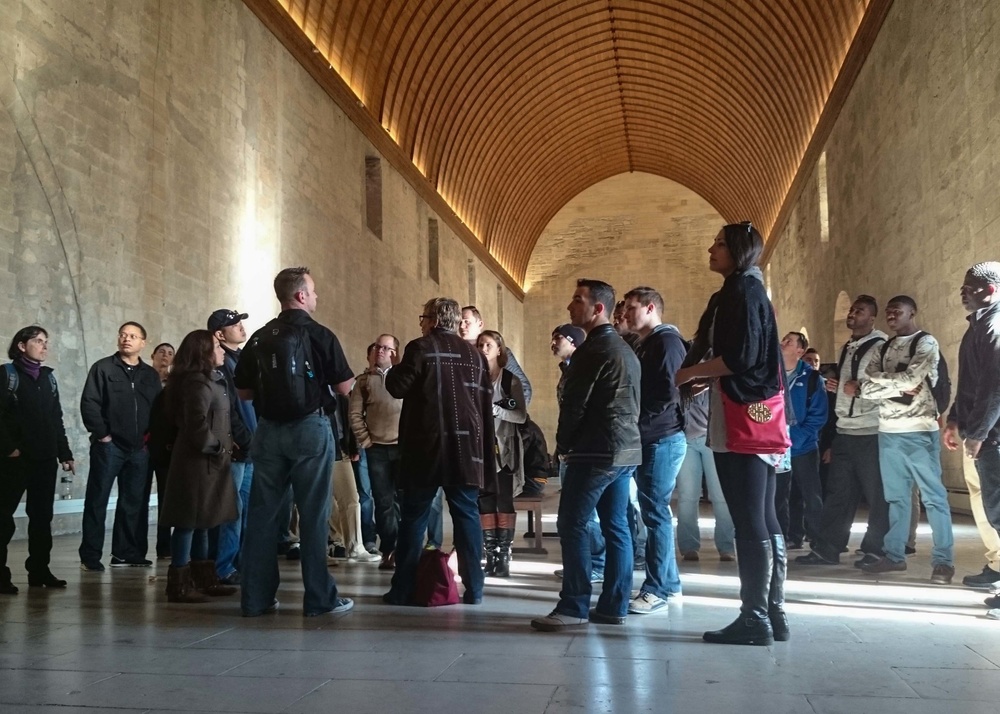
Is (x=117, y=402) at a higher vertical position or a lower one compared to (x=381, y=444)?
higher

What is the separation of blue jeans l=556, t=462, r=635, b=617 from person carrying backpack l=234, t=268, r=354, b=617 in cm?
115

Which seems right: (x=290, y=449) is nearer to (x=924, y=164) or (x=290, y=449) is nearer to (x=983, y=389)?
(x=983, y=389)

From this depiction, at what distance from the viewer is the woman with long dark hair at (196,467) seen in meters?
5.05

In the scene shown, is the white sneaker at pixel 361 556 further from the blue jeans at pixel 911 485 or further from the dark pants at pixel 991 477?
the dark pants at pixel 991 477

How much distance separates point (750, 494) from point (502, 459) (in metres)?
2.52

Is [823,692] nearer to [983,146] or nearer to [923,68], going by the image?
[983,146]

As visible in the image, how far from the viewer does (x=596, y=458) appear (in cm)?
432

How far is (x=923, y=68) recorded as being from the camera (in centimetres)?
1066

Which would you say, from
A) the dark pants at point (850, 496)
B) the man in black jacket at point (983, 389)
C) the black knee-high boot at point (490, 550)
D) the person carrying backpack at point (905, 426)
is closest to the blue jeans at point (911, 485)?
the person carrying backpack at point (905, 426)

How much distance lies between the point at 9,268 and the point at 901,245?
32.1ft

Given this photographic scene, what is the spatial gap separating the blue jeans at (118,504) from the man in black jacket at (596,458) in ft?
12.0

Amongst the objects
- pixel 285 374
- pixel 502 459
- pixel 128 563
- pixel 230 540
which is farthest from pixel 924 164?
pixel 128 563

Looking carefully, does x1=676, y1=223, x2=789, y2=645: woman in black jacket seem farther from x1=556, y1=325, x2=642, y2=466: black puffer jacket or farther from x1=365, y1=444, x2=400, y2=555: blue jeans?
x1=365, y1=444, x2=400, y2=555: blue jeans

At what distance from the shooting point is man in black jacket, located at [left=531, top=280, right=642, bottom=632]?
14.1ft
